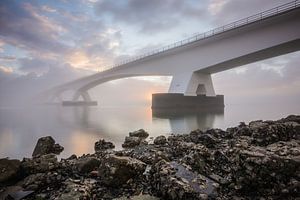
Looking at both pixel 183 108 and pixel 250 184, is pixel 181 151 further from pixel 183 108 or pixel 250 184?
pixel 183 108

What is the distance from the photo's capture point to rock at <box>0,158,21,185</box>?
3912 mm

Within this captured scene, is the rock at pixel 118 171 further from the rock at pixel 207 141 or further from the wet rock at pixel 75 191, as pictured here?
the rock at pixel 207 141

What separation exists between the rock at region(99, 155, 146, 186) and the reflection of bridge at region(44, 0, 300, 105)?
2630 centimetres

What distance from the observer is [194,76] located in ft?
110

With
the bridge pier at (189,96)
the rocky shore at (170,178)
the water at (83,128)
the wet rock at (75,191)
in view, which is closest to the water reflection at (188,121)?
the water at (83,128)

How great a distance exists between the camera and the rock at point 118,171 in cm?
353

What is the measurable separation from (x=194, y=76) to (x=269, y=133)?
28891mm

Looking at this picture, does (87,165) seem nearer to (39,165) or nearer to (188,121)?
(39,165)

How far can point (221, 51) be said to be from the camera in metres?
29.5

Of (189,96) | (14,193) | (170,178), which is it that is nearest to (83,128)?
(14,193)

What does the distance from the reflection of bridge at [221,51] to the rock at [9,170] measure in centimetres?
2760

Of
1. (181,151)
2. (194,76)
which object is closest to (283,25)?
(194,76)

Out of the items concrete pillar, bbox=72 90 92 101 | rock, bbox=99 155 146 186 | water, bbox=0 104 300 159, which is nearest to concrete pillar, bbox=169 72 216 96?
water, bbox=0 104 300 159

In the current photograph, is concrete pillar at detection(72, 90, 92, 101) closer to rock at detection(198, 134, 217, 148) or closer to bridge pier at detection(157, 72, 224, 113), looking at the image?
bridge pier at detection(157, 72, 224, 113)
